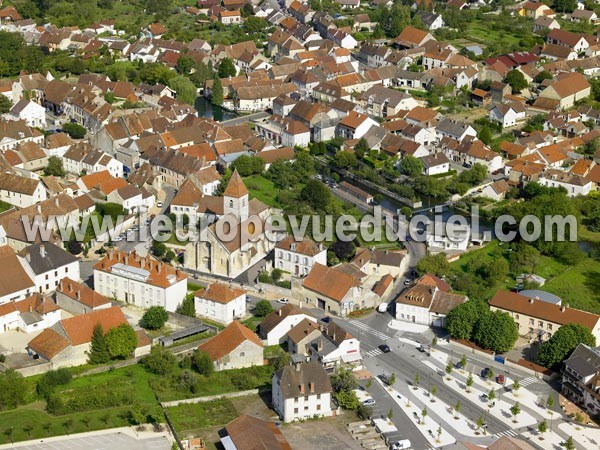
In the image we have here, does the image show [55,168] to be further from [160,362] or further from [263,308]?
Result: [160,362]

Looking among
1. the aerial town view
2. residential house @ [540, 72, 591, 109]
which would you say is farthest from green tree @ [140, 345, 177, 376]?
residential house @ [540, 72, 591, 109]

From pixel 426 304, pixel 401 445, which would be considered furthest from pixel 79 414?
pixel 426 304

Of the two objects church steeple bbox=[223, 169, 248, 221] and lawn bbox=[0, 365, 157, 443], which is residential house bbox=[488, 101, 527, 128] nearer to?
church steeple bbox=[223, 169, 248, 221]

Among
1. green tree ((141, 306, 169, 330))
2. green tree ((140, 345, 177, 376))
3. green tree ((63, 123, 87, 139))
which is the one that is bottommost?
green tree ((140, 345, 177, 376))

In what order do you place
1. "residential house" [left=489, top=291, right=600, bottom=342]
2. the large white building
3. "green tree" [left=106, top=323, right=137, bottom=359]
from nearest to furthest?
"green tree" [left=106, top=323, right=137, bottom=359] < "residential house" [left=489, top=291, right=600, bottom=342] < the large white building

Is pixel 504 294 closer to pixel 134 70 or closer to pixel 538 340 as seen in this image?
pixel 538 340

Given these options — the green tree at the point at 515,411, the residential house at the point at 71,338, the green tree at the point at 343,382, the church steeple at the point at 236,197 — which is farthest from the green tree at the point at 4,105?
the green tree at the point at 515,411

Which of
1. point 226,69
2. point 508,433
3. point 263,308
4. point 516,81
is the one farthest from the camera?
point 226,69

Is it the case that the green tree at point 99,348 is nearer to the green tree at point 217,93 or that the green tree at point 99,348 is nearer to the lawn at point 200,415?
the lawn at point 200,415
